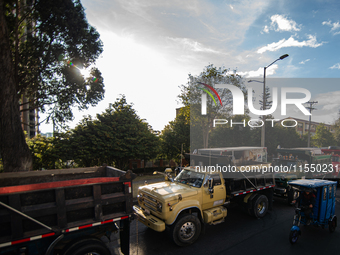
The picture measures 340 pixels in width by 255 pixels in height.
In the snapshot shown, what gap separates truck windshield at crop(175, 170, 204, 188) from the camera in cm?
717

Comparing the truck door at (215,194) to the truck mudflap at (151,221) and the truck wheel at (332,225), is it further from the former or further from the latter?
the truck wheel at (332,225)

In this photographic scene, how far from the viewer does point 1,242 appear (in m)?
3.54

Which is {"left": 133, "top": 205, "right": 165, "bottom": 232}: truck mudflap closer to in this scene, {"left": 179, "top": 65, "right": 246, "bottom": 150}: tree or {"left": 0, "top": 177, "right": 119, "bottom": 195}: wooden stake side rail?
{"left": 0, "top": 177, "right": 119, "bottom": 195}: wooden stake side rail

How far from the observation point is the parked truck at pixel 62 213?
3682 mm

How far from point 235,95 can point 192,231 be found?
15481 mm

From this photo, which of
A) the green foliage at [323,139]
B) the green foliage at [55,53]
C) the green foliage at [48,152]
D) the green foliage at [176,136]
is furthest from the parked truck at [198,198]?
the green foliage at [323,139]

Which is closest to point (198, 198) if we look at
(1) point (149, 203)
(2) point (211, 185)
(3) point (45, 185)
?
(2) point (211, 185)

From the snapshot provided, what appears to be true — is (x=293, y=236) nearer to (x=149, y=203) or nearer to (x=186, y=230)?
(x=186, y=230)

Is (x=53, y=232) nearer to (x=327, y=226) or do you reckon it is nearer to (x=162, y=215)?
(x=162, y=215)

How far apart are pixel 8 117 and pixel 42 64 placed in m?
5.11

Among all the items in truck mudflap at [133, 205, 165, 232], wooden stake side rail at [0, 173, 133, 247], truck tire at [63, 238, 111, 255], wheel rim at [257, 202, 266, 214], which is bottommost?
wheel rim at [257, 202, 266, 214]

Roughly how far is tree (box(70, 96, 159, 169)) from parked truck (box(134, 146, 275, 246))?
8.93m

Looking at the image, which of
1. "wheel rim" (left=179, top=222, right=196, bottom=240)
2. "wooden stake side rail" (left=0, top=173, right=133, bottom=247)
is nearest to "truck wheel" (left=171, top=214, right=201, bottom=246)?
"wheel rim" (left=179, top=222, right=196, bottom=240)

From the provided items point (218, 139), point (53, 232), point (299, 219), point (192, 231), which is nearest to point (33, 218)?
point (53, 232)
